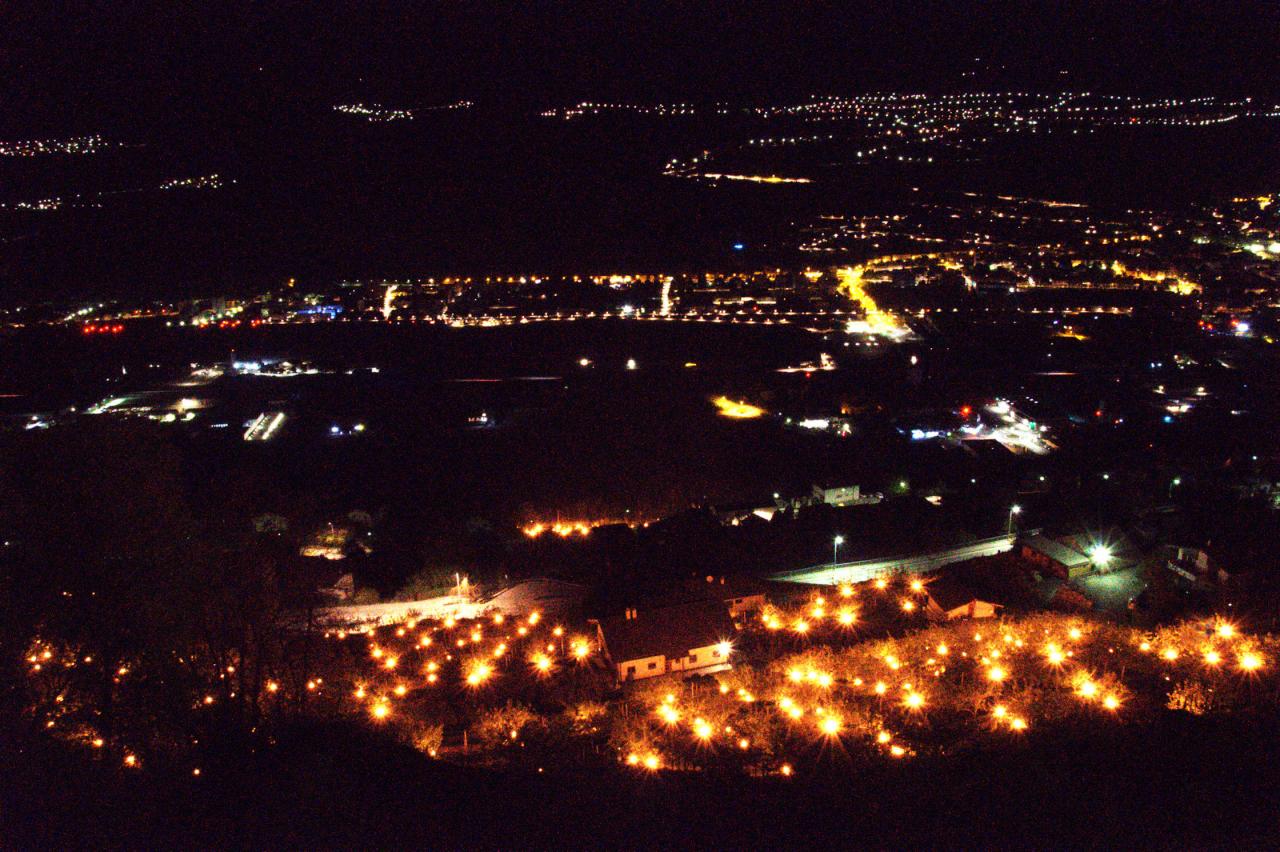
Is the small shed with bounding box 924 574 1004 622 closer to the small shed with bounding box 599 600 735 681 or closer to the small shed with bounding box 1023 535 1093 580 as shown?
the small shed with bounding box 1023 535 1093 580

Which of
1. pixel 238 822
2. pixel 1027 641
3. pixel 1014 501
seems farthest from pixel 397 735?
pixel 1014 501

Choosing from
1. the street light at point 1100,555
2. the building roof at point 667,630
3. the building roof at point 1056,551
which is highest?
the building roof at point 667,630

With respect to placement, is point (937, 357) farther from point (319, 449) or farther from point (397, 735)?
point (397, 735)

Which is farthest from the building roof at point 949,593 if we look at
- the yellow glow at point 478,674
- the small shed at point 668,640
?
the yellow glow at point 478,674

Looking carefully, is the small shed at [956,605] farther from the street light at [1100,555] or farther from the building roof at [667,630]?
the building roof at [667,630]

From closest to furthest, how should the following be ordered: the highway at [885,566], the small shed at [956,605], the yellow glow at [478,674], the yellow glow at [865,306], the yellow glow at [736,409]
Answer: the yellow glow at [478,674], the small shed at [956,605], the highway at [885,566], the yellow glow at [736,409], the yellow glow at [865,306]

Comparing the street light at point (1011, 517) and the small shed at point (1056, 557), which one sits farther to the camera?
the street light at point (1011, 517)

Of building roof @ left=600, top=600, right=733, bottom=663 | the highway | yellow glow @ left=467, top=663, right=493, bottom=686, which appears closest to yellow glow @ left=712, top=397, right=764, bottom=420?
the highway
